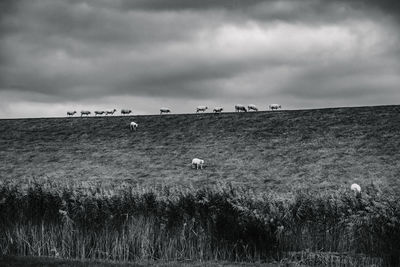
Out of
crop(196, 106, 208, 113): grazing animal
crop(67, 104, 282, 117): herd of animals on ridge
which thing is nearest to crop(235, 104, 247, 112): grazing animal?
crop(67, 104, 282, 117): herd of animals on ridge

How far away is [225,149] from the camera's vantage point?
2466cm

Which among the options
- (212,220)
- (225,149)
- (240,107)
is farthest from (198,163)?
(240,107)

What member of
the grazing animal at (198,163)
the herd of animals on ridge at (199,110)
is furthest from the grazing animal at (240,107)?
the grazing animal at (198,163)

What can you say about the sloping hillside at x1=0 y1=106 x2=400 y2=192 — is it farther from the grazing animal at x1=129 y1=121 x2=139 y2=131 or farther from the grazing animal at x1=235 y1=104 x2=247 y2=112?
the grazing animal at x1=235 y1=104 x2=247 y2=112

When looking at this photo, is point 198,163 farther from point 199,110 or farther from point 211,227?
point 199,110

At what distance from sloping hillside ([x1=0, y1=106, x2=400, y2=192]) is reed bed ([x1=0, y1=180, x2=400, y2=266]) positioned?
21.5 feet

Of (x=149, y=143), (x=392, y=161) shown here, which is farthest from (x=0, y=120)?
(x=392, y=161)

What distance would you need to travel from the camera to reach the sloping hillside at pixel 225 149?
2005 centimetres

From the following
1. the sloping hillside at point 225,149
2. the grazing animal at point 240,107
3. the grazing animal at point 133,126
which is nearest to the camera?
the sloping hillside at point 225,149

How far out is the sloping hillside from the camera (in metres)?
20.0

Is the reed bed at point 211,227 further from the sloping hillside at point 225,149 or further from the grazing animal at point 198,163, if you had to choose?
the grazing animal at point 198,163

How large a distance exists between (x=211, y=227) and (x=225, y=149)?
46.1 feet

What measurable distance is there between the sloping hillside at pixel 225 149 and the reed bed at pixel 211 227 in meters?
6.55

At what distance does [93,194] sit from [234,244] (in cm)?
386
